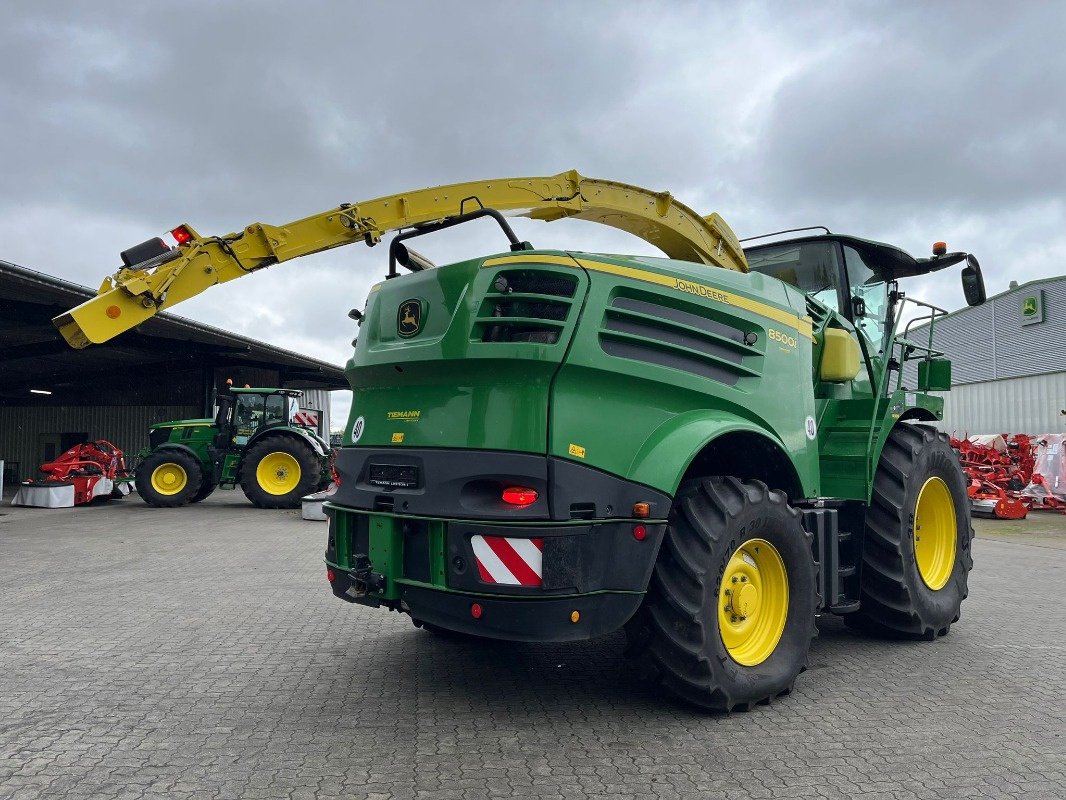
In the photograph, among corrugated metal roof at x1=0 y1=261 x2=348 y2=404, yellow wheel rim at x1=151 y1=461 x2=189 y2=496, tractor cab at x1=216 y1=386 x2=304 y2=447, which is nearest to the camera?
corrugated metal roof at x1=0 y1=261 x2=348 y2=404

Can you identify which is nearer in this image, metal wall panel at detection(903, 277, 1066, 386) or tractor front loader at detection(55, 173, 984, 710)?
tractor front loader at detection(55, 173, 984, 710)

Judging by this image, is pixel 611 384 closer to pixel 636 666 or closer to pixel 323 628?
pixel 636 666

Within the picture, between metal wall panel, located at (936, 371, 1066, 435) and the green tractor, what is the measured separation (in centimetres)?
1567

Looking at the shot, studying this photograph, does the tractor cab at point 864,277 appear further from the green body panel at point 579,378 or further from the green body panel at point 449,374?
the green body panel at point 449,374

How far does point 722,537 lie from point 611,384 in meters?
0.88

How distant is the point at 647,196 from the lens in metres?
5.65

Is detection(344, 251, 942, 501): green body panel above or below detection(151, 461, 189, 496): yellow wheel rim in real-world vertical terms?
above

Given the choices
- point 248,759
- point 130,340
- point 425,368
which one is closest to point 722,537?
point 425,368

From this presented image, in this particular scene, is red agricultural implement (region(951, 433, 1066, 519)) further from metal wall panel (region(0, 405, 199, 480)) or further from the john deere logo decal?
metal wall panel (region(0, 405, 199, 480))

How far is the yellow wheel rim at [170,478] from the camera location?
17359 mm

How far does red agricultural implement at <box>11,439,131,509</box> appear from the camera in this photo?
17797 millimetres

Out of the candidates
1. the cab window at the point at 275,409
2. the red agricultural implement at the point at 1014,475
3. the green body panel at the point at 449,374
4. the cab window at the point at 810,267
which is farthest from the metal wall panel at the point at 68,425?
the green body panel at the point at 449,374

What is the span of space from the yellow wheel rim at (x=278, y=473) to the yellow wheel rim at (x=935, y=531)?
12.9m

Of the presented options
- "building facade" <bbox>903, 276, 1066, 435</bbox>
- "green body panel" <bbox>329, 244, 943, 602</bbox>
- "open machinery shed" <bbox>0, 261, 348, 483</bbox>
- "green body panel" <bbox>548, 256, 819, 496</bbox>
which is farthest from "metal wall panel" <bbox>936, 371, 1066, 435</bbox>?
"open machinery shed" <bbox>0, 261, 348, 483</bbox>
